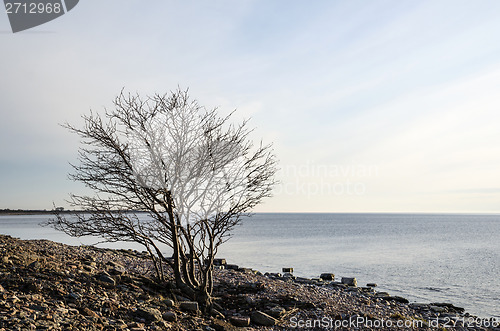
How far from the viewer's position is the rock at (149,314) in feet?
30.1

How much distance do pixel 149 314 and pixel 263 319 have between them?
10.8 feet

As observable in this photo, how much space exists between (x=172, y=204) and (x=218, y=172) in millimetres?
1720

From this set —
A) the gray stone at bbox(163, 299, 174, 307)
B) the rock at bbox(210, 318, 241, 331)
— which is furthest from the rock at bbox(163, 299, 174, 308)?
the rock at bbox(210, 318, 241, 331)

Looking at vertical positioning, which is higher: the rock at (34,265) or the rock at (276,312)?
the rock at (34,265)

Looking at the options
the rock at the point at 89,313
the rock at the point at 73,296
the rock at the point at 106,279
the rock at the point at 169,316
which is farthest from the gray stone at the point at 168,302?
the rock at the point at 89,313

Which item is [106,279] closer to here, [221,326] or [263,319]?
[221,326]

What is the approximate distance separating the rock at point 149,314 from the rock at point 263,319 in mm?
2841

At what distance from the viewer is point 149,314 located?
9234 millimetres

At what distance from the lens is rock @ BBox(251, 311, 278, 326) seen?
35.3 feet

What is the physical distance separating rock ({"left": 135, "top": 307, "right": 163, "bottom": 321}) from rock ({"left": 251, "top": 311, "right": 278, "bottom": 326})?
Result: 284 cm

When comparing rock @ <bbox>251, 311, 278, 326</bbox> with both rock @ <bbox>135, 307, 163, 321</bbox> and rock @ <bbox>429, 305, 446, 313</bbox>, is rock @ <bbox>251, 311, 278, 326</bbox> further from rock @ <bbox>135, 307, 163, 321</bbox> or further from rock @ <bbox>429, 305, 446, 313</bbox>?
rock @ <bbox>429, 305, 446, 313</bbox>

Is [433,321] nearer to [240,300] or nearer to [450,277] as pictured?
[240,300]

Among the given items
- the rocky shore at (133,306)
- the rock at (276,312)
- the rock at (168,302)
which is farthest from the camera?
the rock at (276,312)

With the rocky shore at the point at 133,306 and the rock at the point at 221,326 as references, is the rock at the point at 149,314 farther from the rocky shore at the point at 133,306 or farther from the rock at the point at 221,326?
the rock at the point at 221,326
